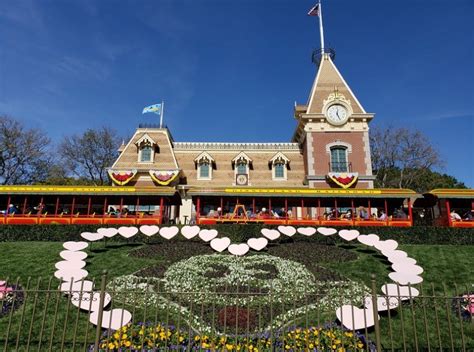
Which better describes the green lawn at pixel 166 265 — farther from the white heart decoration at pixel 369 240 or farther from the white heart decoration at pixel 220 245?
the white heart decoration at pixel 220 245

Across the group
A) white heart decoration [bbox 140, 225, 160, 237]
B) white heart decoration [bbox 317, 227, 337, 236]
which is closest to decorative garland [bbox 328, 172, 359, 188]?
white heart decoration [bbox 317, 227, 337, 236]

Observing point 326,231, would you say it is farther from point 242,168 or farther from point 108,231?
point 242,168

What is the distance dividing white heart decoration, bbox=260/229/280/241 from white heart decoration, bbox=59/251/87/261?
867cm

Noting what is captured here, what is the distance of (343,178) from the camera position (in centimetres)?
2956

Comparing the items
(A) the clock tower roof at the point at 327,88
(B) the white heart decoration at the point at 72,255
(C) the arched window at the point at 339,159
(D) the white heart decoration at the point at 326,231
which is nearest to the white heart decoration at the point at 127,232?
(B) the white heart decoration at the point at 72,255

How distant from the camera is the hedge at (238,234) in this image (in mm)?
18875

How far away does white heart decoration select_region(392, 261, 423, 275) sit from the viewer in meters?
13.0

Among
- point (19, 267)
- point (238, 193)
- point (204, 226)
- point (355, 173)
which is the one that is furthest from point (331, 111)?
point (19, 267)

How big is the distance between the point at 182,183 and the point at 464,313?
1031 inches

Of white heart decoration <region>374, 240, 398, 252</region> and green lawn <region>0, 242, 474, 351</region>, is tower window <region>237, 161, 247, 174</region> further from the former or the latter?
white heart decoration <region>374, 240, 398, 252</region>

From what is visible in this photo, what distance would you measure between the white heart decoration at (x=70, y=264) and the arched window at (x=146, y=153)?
61.3 ft

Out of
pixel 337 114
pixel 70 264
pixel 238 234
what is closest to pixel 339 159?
pixel 337 114

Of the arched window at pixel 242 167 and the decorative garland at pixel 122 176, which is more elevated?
the arched window at pixel 242 167

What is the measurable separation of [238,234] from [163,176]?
534 inches
